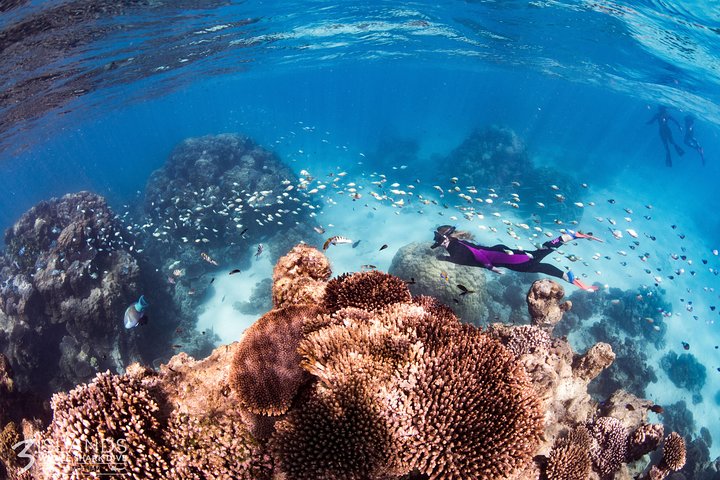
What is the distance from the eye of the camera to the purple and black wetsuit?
29.6 ft

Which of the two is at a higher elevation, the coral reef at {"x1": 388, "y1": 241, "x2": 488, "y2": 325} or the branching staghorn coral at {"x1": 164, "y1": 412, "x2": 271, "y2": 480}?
the branching staghorn coral at {"x1": 164, "y1": 412, "x2": 271, "y2": 480}

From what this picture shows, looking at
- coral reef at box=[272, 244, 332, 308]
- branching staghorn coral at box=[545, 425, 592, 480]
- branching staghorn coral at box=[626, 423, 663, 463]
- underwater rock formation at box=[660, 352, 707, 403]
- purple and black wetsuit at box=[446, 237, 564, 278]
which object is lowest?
underwater rock formation at box=[660, 352, 707, 403]

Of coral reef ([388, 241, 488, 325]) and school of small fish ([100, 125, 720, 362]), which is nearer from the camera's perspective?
coral reef ([388, 241, 488, 325])

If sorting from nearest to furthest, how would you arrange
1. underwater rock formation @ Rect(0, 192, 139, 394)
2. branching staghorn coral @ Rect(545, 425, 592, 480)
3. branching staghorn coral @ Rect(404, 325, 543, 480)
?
branching staghorn coral @ Rect(404, 325, 543, 480) → branching staghorn coral @ Rect(545, 425, 592, 480) → underwater rock formation @ Rect(0, 192, 139, 394)

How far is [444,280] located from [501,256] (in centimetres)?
330

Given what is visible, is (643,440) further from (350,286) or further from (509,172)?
(509,172)

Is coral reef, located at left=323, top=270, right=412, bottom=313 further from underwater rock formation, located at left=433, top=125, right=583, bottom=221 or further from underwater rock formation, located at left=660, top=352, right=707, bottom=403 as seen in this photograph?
underwater rock formation, located at left=433, top=125, right=583, bottom=221

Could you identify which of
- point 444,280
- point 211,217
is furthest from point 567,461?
point 211,217

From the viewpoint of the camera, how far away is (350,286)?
468 centimetres

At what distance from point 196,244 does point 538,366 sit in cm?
1963

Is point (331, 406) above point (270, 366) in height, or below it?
above

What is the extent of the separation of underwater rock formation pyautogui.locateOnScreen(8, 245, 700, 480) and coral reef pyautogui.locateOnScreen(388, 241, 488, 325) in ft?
23.9

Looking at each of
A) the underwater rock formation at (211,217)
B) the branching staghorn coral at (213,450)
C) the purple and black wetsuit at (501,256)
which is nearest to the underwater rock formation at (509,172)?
the underwater rock formation at (211,217)

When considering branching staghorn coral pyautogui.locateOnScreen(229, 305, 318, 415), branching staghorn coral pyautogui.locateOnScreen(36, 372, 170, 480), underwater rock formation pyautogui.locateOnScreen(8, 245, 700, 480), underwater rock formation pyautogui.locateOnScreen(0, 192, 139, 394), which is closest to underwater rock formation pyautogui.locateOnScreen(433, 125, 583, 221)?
underwater rock formation pyautogui.locateOnScreen(0, 192, 139, 394)
